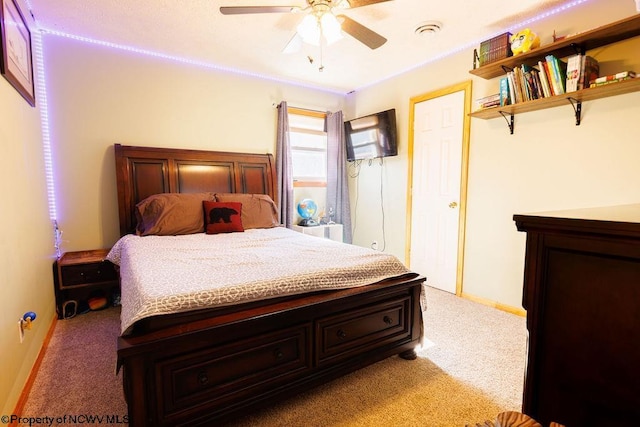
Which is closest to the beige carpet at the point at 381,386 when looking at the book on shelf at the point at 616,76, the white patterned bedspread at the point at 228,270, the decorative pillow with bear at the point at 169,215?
the white patterned bedspread at the point at 228,270

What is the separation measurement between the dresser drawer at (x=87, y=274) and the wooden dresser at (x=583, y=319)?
3257 millimetres

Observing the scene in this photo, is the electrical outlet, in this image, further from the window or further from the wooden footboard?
the window

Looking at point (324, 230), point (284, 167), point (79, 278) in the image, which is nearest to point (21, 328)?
point (79, 278)

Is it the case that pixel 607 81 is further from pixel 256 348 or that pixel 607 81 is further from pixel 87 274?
pixel 87 274

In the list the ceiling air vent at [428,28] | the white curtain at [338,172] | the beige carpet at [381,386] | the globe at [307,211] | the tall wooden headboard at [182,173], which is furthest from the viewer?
the white curtain at [338,172]

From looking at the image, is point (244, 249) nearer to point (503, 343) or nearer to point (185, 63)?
point (503, 343)

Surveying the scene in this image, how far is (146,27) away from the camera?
2832 mm

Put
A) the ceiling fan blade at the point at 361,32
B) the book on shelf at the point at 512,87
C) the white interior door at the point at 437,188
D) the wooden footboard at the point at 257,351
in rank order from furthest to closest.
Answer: the white interior door at the point at 437,188 → the book on shelf at the point at 512,87 → the ceiling fan blade at the point at 361,32 → the wooden footboard at the point at 257,351

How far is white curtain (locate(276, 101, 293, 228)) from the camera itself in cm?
416

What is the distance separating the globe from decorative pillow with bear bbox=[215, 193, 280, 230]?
0.75 metres

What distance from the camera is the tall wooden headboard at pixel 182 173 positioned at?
3.22m

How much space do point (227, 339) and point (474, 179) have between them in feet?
9.28

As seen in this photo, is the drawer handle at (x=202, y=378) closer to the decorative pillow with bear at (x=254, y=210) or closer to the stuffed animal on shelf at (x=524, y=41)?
the decorative pillow with bear at (x=254, y=210)

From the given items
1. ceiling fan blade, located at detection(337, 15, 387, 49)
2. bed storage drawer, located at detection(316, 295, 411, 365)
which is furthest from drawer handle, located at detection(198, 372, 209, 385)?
ceiling fan blade, located at detection(337, 15, 387, 49)
